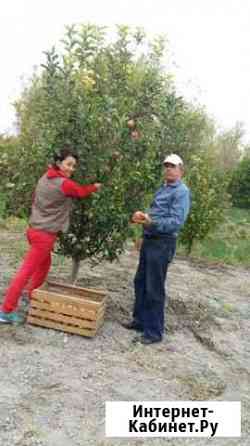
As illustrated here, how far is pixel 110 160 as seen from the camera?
5.99 m

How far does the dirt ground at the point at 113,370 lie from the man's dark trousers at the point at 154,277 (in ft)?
0.74

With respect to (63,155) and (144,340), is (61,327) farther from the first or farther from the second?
(63,155)

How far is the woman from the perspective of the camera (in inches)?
226

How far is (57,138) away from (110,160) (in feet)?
1.95

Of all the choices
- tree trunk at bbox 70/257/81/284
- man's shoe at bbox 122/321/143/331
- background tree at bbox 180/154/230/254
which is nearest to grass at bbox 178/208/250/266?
background tree at bbox 180/154/230/254

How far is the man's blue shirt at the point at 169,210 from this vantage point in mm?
5797

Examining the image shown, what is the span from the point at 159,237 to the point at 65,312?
1.26 metres

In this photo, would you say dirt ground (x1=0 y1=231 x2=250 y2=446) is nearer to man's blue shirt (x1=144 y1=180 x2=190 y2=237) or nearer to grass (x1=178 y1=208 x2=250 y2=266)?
man's blue shirt (x1=144 y1=180 x2=190 y2=237)

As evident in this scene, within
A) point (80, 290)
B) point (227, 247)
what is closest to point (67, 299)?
point (80, 290)

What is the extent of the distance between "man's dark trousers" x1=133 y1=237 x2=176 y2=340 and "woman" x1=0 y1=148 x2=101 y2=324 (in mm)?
862

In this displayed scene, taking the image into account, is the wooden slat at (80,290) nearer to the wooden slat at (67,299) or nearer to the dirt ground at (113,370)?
the dirt ground at (113,370)

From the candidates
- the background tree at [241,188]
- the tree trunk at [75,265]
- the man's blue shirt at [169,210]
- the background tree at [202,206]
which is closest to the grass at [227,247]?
the background tree at [202,206]

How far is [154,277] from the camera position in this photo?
6074mm

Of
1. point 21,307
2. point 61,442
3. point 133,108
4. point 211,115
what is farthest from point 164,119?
point 211,115
